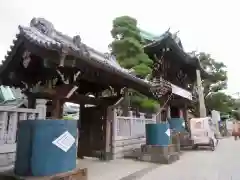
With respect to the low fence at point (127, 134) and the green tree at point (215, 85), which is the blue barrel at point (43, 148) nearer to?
the low fence at point (127, 134)

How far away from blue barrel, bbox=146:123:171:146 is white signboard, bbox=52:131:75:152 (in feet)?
19.2

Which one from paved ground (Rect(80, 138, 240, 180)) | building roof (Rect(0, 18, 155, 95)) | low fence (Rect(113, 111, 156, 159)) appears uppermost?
building roof (Rect(0, 18, 155, 95))

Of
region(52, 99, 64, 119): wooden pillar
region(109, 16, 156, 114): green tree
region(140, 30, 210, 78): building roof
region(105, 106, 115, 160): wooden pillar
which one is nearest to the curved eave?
region(140, 30, 210, 78): building roof

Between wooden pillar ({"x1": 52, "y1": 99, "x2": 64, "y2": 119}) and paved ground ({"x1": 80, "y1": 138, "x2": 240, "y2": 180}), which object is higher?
wooden pillar ({"x1": 52, "y1": 99, "x2": 64, "y2": 119})

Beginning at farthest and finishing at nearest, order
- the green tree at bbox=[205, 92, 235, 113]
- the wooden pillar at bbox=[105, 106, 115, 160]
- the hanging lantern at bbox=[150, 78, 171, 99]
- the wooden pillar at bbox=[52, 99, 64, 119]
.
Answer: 1. the green tree at bbox=[205, 92, 235, 113]
2. the hanging lantern at bbox=[150, 78, 171, 99]
3. the wooden pillar at bbox=[105, 106, 115, 160]
4. the wooden pillar at bbox=[52, 99, 64, 119]

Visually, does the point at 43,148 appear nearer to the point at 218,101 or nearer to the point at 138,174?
the point at 138,174

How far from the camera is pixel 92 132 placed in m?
9.13

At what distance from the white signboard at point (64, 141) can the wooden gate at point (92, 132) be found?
5.28 meters

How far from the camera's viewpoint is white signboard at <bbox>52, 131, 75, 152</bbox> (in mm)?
3541

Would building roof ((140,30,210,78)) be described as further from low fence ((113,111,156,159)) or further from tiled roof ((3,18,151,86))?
tiled roof ((3,18,151,86))

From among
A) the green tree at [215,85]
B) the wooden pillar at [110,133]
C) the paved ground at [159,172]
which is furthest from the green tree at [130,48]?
the green tree at [215,85]

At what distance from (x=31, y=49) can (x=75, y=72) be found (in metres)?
1.60

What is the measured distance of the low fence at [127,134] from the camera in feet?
31.9

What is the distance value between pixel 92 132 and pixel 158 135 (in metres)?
2.70
